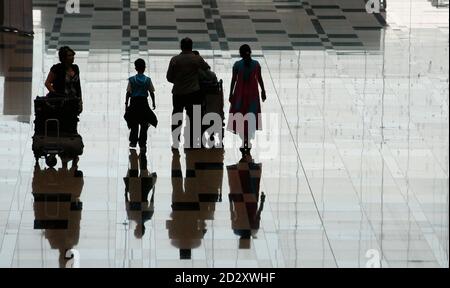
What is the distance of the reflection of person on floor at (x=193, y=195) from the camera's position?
40.0 ft

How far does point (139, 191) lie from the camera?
13.5 metres

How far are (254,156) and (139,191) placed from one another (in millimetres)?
1685

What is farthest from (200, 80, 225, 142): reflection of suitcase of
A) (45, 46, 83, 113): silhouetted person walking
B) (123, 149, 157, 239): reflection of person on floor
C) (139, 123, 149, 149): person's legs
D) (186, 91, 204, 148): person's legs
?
(45, 46, 83, 113): silhouetted person walking

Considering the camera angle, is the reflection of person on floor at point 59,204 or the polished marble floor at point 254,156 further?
the reflection of person on floor at point 59,204

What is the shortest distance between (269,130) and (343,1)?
759 centimetres

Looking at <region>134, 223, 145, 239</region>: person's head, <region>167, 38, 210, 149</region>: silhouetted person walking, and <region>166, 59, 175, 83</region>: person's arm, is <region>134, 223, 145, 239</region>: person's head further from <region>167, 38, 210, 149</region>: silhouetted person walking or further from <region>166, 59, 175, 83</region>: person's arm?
<region>166, 59, 175, 83</region>: person's arm

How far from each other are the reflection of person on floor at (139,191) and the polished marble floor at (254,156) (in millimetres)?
26

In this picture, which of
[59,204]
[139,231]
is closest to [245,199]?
[139,231]

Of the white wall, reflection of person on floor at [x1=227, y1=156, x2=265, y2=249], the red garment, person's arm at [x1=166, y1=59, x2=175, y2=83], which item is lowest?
reflection of person on floor at [x1=227, y1=156, x2=265, y2=249]

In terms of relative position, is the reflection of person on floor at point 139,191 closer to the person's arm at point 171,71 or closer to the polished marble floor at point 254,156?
the polished marble floor at point 254,156

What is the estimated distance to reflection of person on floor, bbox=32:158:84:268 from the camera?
39.4 ft

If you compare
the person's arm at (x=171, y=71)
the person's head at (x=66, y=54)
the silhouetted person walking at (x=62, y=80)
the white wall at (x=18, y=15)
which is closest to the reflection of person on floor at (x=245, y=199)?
the person's arm at (x=171, y=71)

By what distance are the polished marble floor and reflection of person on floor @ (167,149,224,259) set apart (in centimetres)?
2

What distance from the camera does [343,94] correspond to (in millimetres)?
17406
